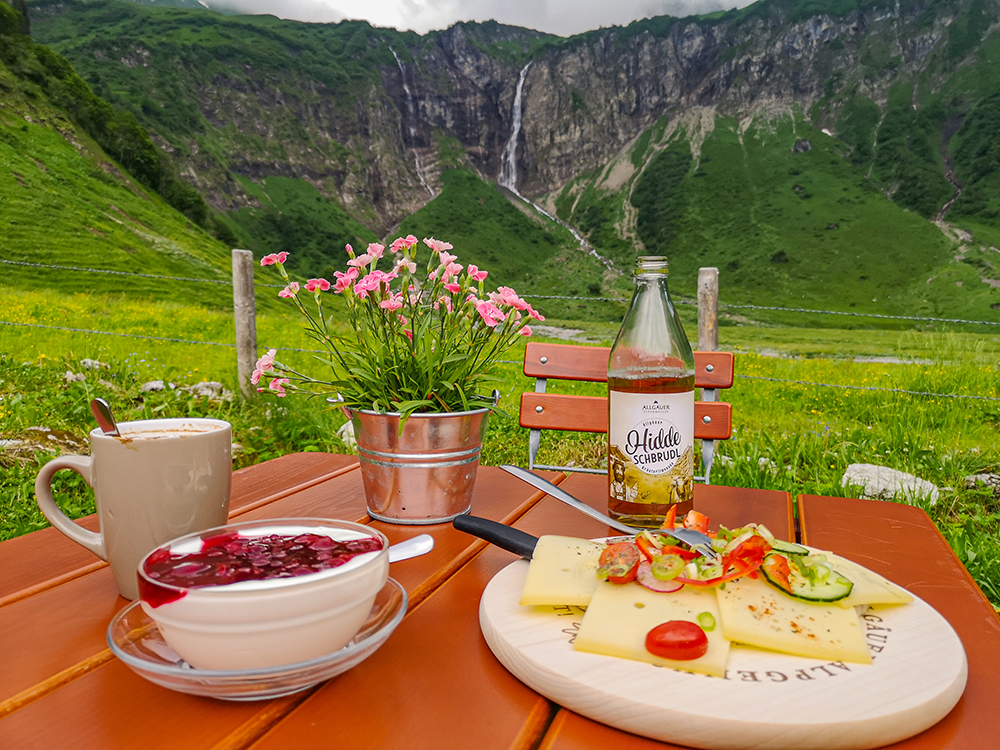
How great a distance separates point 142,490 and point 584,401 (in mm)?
1560

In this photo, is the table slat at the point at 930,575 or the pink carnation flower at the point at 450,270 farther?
the pink carnation flower at the point at 450,270

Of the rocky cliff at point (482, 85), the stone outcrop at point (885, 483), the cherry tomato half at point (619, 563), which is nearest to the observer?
the cherry tomato half at point (619, 563)

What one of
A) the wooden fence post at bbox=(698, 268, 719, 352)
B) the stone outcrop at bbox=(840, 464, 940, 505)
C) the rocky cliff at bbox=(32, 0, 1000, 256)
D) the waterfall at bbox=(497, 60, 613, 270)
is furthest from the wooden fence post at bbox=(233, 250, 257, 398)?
the waterfall at bbox=(497, 60, 613, 270)

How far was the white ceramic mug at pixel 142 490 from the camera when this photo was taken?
2.68ft

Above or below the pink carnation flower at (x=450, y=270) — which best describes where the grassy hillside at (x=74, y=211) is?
above

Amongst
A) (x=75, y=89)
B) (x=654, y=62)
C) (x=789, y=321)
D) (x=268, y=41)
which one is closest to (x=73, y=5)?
(x=268, y=41)

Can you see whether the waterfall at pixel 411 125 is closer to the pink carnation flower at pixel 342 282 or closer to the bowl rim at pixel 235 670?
the pink carnation flower at pixel 342 282

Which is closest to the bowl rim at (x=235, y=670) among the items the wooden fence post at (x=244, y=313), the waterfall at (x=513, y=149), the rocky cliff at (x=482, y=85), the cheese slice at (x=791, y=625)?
the cheese slice at (x=791, y=625)

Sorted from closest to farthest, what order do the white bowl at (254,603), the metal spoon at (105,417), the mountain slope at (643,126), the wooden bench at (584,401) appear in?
the white bowl at (254,603) < the metal spoon at (105,417) < the wooden bench at (584,401) < the mountain slope at (643,126)

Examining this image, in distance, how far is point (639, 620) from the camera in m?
0.69

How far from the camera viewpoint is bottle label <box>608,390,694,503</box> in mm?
1095

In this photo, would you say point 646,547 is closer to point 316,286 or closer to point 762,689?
point 762,689

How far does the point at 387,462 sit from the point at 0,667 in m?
0.61

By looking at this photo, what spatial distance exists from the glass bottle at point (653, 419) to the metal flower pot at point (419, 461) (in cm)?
27
